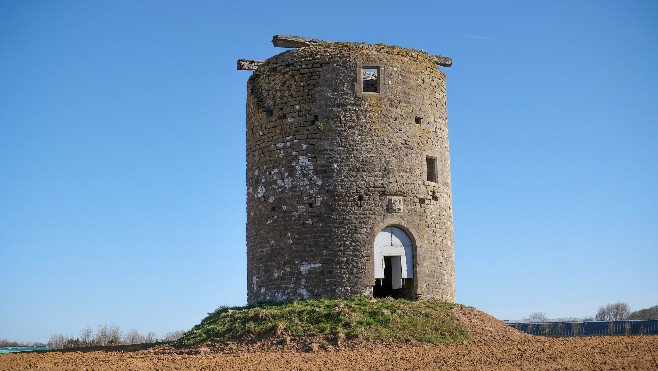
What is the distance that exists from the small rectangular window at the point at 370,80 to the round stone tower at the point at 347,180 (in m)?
0.04

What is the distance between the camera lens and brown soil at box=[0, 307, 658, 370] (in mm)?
13496

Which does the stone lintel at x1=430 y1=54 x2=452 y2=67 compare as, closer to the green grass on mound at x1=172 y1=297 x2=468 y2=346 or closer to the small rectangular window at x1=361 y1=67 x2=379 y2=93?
the small rectangular window at x1=361 y1=67 x2=379 y2=93

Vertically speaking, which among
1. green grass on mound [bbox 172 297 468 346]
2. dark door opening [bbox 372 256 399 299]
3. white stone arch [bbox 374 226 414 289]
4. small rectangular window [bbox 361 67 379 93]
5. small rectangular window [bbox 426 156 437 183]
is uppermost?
small rectangular window [bbox 361 67 379 93]

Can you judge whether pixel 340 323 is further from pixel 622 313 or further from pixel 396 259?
pixel 622 313

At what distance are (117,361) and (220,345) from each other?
2406 millimetres

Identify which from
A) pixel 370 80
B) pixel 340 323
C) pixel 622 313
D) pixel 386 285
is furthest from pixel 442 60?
pixel 622 313

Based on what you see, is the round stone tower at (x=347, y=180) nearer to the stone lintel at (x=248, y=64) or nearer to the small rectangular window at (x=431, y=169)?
the small rectangular window at (x=431, y=169)

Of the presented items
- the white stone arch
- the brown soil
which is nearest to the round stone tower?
the white stone arch

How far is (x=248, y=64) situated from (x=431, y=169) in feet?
20.7

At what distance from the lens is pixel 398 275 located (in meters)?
19.8

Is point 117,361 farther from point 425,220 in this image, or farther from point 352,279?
point 425,220

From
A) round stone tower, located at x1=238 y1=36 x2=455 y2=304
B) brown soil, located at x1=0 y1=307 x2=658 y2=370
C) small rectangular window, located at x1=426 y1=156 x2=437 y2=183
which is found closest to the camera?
brown soil, located at x1=0 y1=307 x2=658 y2=370

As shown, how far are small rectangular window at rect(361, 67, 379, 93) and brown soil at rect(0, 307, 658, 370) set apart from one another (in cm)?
669

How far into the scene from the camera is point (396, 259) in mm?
19797
